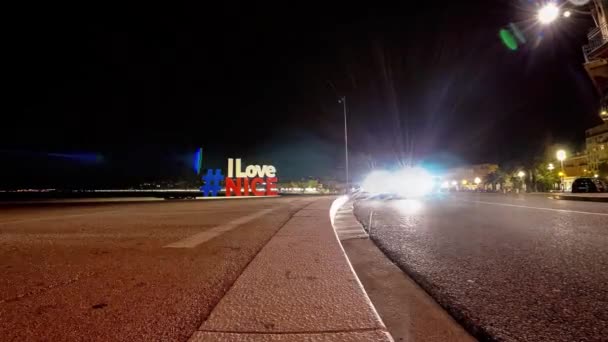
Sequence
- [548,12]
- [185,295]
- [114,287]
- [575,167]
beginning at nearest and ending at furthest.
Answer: [185,295], [114,287], [548,12], [575,167]

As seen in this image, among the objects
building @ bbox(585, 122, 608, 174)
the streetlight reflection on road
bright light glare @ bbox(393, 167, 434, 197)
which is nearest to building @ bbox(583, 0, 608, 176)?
the streetlight reflection on road

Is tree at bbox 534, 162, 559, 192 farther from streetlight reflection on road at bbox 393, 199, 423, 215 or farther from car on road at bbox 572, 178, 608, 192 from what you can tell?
streetlight reflection on road at bbox 393, 199, 423, 215

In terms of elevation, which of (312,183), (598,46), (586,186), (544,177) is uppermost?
(598,46)

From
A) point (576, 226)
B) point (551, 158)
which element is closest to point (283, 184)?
point (551, 158)

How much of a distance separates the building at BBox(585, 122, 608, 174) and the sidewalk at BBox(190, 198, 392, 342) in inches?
2941

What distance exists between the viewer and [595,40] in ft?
47.3

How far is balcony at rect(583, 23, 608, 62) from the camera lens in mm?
13634

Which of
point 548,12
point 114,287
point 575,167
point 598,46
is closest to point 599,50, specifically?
point 598,46

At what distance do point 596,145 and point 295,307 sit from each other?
8029 centimetres

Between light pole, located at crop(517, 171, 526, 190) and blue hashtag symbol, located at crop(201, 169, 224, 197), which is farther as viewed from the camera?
light pole, located at crop(517, 171, 526, 190)

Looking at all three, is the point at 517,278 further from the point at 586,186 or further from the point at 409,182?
the point at 409,182

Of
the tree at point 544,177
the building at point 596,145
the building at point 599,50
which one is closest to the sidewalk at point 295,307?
the building at point 599,50

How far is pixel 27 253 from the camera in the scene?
308 centimetres

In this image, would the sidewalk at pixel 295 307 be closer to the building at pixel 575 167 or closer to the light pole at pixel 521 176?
the light pole at pixel 521 176
